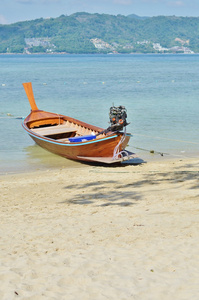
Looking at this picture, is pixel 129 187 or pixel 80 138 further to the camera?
pixel 80 138

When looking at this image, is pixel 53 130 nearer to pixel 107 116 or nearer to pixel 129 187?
pixel 129 187

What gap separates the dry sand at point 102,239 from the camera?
616 cm

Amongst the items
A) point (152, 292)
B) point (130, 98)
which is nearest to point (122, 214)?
point (152, 292)

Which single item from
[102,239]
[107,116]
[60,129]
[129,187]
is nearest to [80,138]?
[60,129]

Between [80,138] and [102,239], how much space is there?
9641 mm

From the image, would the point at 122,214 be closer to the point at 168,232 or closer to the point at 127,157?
the point at 168,232

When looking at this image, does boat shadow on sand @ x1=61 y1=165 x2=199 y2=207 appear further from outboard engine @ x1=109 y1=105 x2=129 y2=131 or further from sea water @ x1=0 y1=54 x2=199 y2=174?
sea water @ x1=0 y1=54 x2=199 y2=174

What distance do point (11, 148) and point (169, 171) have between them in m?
9.30

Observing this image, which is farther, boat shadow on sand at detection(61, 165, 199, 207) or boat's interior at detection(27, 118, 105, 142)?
boat's interior at detection(27, 118, 105, 142)

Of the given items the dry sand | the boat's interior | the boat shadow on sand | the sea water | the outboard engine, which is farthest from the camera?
the boat's interior

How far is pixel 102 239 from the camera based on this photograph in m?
8.02

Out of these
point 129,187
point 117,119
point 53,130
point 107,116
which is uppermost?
point 117,119

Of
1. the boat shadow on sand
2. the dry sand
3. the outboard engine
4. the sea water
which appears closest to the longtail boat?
the outboard engine

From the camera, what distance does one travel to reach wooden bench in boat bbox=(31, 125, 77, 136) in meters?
19.2
